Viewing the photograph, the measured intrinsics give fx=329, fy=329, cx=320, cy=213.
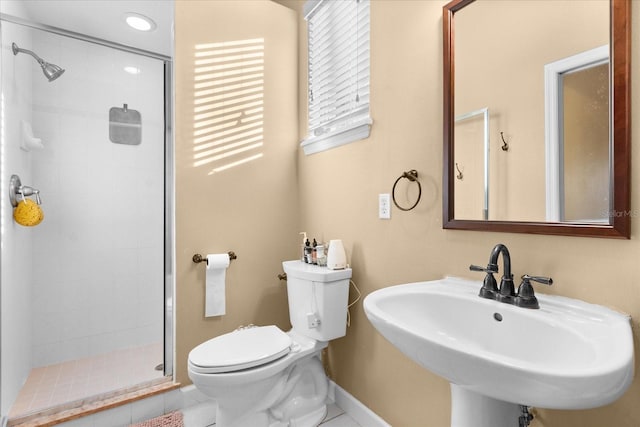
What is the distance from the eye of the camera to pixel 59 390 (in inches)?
71.9

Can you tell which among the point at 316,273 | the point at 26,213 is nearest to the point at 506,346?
the point at 316,273

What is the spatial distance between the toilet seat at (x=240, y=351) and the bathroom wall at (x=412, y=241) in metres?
0.44

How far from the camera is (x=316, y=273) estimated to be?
162cm

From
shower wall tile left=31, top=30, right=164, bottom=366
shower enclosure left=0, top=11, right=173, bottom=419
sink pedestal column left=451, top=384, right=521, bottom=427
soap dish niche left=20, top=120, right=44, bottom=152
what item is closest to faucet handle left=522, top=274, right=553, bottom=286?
sink pedestal column left=451, top=384, right=521, bottom=427

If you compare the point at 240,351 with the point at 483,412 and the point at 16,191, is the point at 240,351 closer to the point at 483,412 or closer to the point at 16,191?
the point at 483,412

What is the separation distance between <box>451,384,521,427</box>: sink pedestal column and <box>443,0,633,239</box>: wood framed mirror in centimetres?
51

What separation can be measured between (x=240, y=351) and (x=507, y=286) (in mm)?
1126

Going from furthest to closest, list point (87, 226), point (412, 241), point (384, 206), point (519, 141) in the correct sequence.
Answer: point (87, 226) < point (384, 206) < point (412, 241) < point (519, 141)

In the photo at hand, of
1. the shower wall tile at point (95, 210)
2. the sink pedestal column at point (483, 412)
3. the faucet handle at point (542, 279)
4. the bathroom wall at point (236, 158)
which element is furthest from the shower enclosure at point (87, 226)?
the faucet handle at point (542, 279)

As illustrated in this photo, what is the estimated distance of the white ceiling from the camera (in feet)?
6.47

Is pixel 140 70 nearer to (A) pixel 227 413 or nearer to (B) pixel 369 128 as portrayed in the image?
(B) pixel 369 128

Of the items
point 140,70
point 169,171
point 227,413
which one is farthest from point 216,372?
point 140,70

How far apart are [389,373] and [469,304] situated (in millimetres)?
705

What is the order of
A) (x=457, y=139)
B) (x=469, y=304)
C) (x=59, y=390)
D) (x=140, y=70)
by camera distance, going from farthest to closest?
(x=140, y=70) → (x=59, y=390) → (x=457, y=139) → (x=469, y=304)
